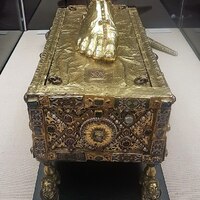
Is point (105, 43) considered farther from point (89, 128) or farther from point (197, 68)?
point (197, 68)

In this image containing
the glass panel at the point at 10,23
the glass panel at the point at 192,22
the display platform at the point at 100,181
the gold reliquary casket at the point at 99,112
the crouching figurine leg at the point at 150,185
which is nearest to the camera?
the gold reliquary casket at the point at 99,112

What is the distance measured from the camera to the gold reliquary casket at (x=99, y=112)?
1.27 m

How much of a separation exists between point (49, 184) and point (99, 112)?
40 centimetres

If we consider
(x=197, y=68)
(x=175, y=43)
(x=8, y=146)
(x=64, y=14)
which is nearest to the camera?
(x=8, y=146)

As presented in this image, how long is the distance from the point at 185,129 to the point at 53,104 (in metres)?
1.03

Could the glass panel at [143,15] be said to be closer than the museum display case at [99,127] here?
No

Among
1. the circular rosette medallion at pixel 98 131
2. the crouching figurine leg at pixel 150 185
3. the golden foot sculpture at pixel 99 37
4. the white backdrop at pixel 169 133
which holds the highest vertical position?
the golden foot sculpture at pixel 99 37

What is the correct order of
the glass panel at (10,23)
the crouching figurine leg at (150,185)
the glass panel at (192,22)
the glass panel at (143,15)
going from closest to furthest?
the crouching figurine leg at (150,185) < the glass panel at (192,22) < the glass panel at (10,23) < the glass panel at (143,15)

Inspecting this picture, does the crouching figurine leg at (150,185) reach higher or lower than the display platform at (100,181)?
higher

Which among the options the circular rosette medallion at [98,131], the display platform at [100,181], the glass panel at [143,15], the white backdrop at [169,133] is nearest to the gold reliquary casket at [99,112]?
the circular rosette medallion at [98,131]

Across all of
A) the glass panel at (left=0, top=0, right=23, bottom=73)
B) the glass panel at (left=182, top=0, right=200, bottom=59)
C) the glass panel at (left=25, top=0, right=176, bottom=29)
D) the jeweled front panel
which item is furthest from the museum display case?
the glass panel at (left=25, top=0, right=176, bottom=29)

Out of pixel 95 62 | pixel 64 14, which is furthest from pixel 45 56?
pixel 64 14

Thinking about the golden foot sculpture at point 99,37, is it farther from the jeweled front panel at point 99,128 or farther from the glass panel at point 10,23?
the glass panel at point 10,23

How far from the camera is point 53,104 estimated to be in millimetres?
1271
